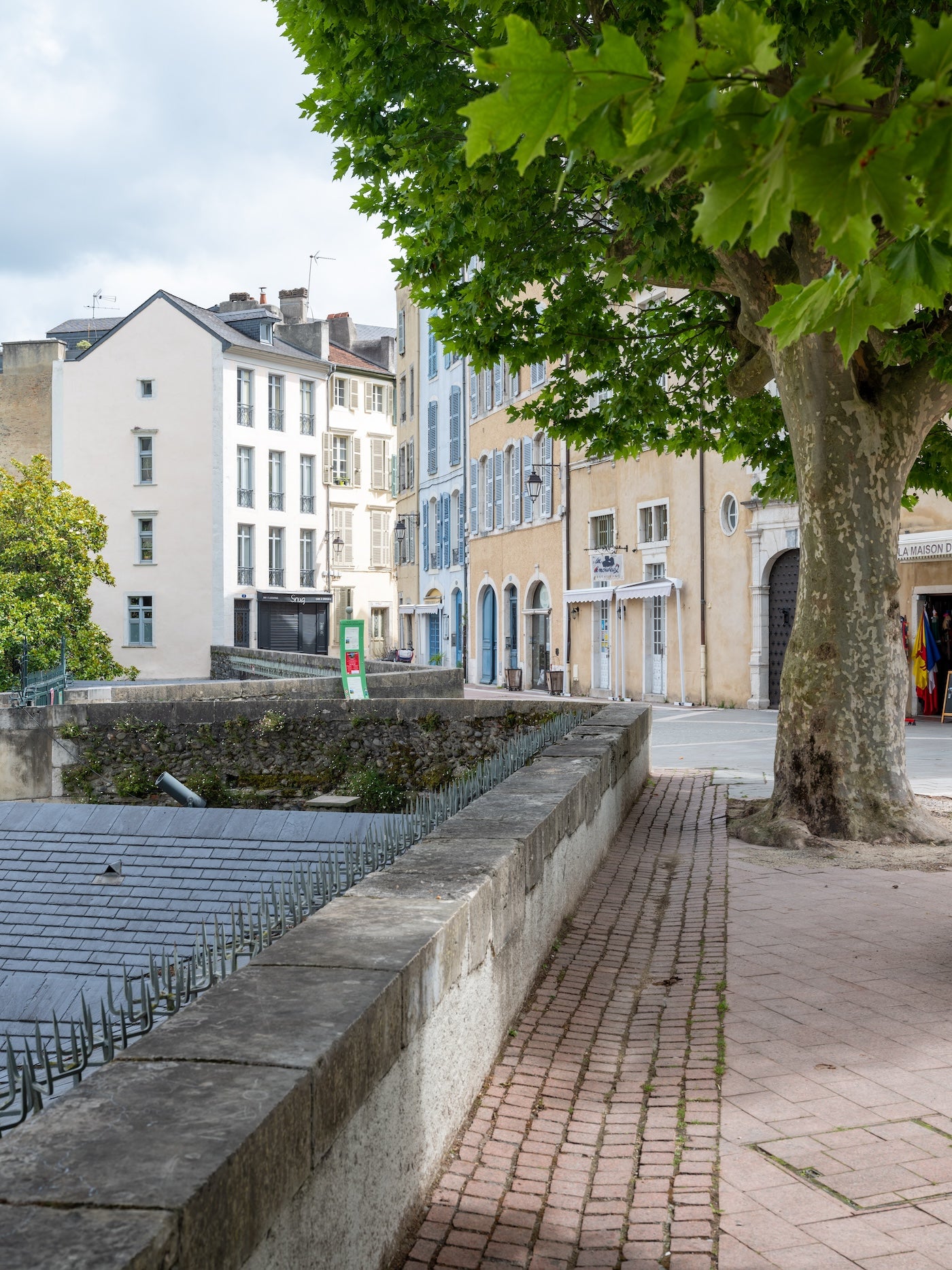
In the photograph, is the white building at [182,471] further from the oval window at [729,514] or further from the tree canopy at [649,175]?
the tree canopy at [649,175]

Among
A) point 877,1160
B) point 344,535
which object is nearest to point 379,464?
point 344,535

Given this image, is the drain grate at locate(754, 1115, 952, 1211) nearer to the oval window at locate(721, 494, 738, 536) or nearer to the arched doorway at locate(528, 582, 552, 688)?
the oval window at locate(721, 494, 738, 536)

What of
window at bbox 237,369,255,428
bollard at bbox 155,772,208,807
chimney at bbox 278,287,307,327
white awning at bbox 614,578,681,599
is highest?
chimney at bbox 278,287,307,327

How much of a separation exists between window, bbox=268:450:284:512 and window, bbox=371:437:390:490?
6.81 meters

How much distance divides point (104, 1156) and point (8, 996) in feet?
37.0

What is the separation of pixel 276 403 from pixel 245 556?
21.4 ft

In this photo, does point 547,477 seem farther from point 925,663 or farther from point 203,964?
point 203,964

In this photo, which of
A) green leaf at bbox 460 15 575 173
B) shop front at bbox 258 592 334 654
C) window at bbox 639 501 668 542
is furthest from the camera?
shop front at bbox 258 592 334 654

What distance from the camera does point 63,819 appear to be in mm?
15969

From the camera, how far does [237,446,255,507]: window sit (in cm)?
4950

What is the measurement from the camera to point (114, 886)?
1397 cm

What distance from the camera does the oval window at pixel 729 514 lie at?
2616cm

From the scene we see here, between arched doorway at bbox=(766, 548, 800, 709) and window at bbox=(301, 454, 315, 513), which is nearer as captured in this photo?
arched doorway at bbox=(766, 548, 800, 709)

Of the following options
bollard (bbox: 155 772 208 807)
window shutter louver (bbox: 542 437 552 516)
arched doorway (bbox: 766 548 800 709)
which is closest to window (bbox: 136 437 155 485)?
window shutter louver (bbox: 542 437 552 516)
